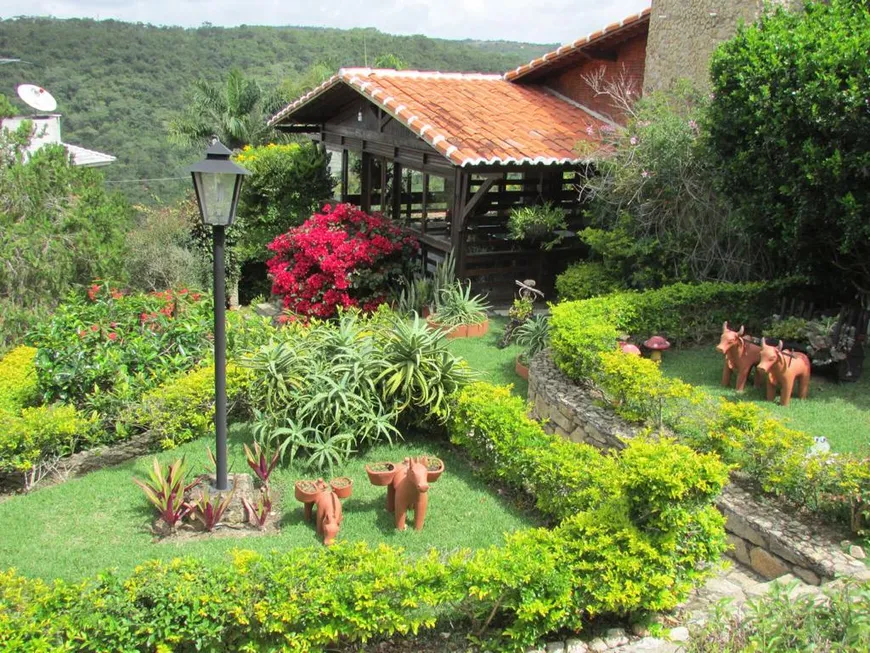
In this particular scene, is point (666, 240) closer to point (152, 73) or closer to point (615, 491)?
point (615, 491)

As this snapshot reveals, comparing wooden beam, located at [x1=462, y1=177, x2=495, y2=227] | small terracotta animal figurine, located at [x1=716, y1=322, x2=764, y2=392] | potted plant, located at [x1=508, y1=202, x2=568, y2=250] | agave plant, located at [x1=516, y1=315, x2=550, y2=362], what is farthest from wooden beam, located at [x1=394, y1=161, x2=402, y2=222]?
small terracotta animal figurine, located at [x1=716, y1=322, x2=764, y2=392]

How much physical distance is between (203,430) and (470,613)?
4.19 m

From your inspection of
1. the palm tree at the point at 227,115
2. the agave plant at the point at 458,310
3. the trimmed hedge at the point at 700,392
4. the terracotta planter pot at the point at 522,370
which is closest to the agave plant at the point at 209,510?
the trimmed hedge at the point at 700,392

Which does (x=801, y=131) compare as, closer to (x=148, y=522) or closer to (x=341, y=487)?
(x=341, y=487)

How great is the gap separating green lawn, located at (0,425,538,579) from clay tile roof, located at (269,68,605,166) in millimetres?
5324

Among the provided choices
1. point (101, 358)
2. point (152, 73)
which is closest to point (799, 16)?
point (101, 358)

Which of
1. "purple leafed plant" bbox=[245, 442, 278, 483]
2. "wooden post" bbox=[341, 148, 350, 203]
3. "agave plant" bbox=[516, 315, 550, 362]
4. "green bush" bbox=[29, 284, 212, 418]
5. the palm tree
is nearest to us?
"purple leafed plant" bbox=[245, 442, 278, 483]

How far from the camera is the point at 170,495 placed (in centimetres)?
574

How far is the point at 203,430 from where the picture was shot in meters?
7.59

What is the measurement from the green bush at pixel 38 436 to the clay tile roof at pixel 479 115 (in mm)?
5757

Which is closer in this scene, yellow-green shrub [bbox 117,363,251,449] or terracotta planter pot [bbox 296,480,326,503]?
terracotta planter pot [bbox 296,480,326,503]

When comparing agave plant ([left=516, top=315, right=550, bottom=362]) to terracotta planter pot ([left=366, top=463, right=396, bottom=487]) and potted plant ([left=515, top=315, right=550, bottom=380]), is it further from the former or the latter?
terracotta planter pot ([left=366, top=463, right=396, bottom=487])

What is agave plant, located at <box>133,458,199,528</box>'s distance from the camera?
5738mm

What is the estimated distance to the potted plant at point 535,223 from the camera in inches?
450
